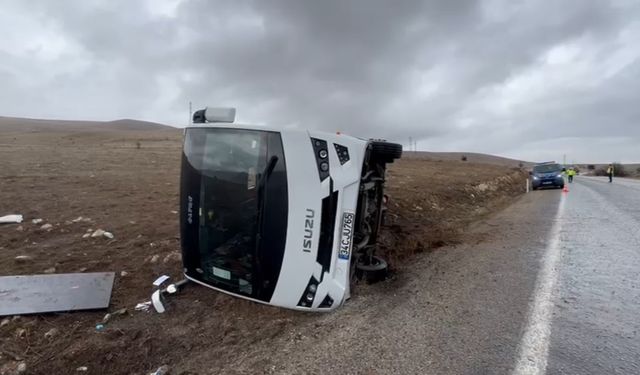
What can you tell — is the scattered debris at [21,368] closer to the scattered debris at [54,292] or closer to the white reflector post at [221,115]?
the scattered debris at [54,292]

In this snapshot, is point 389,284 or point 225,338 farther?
point 389,284

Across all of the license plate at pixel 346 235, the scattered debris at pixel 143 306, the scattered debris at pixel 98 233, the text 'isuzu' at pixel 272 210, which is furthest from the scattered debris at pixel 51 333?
the scattered debris at pixel 98 233

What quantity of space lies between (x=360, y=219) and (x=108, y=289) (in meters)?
2.94

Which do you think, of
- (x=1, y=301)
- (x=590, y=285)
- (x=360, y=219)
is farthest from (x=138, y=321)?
(x=590, y=285)

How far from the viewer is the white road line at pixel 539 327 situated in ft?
8.11

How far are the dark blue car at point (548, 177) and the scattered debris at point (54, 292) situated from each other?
20.7 meters

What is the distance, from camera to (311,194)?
10.6 feet

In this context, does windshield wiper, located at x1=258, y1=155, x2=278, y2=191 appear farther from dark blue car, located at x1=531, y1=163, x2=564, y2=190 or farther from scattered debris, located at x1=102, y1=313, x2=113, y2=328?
dark blue car, located at x1=531, y1=163, x2=564, y2=190

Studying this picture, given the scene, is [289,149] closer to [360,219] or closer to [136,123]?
[360,219]

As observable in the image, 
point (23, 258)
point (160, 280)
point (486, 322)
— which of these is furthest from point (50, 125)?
point (486, 322)

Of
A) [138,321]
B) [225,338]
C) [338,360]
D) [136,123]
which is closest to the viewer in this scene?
[338,360]

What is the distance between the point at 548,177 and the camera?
18969 mm

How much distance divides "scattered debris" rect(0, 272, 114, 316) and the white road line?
386 centimetres

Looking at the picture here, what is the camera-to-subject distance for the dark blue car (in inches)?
739
